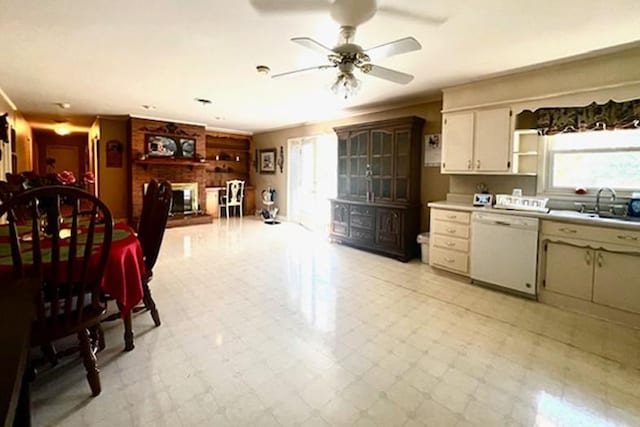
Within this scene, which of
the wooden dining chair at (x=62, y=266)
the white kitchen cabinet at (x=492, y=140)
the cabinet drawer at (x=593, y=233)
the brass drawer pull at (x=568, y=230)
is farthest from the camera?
the white kitchen cabinet at (x=492, y=140)

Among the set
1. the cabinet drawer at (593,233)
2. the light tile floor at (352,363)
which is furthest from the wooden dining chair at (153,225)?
the cabinet drawer at (593,233)

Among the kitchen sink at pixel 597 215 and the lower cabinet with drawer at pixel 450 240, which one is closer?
the kitchen sink at pixel 597 215

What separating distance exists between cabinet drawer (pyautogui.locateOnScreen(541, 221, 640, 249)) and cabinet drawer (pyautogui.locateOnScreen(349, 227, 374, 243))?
7.76ft

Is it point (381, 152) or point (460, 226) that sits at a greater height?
point (381, 152)

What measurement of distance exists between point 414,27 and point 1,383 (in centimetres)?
290

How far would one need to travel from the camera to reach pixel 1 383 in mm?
537

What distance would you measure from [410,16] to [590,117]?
7.76ft

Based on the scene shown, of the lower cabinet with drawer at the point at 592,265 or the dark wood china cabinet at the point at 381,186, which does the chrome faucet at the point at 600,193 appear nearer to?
the lower cabinet with drawer at the point at 592,265

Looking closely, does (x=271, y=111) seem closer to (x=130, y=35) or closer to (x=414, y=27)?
(x=130, y=35)

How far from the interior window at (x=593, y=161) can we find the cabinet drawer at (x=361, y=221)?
2.32 metres

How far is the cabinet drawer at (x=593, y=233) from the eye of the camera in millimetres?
2613

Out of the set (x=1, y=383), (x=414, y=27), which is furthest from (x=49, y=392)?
(x=414, y=27)

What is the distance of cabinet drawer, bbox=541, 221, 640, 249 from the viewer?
2613 millimetres

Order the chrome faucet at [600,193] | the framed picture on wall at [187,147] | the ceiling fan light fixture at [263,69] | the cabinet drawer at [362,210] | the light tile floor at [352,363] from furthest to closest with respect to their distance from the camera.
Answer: the framed picture on wall at [187,147]
the cabinet drawer at [362,210]
the ceiling fan light fixture at [263,69]
the chrome faucet at [600,193]
the light tile floor at [352,363]
